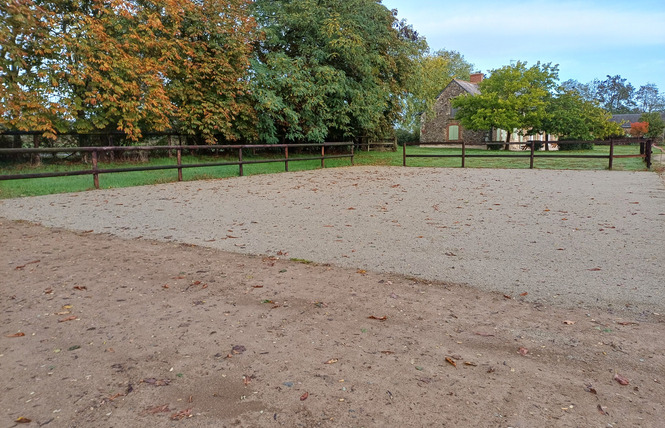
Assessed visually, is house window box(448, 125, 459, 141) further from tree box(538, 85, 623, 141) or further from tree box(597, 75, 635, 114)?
tree box(597, 75, 635, 114)

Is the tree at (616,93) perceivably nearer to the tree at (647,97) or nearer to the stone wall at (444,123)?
the tree at (647,97)

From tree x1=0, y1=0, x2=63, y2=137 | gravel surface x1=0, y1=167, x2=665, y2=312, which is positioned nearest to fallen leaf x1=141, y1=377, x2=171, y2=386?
gravel surface x1=0, y1=167, x2=665, y2=312

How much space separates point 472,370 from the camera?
8.35 feet

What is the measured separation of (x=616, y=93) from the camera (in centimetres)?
13025

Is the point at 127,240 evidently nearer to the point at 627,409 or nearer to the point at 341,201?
the point at 341,201

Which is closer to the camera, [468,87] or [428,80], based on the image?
[428,80]

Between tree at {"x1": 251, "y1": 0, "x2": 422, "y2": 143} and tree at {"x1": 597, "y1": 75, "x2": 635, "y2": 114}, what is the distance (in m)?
130

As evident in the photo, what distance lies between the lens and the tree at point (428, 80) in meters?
28.0

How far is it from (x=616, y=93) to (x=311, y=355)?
155770mm

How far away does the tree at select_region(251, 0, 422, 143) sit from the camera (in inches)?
786

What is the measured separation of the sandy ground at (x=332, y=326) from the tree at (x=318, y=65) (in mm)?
14726

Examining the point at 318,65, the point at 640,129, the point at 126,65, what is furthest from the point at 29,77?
the point at 640,129

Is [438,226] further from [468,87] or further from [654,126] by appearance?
[654,126]

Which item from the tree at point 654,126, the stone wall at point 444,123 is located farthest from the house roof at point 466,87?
the tree at point 654,126
